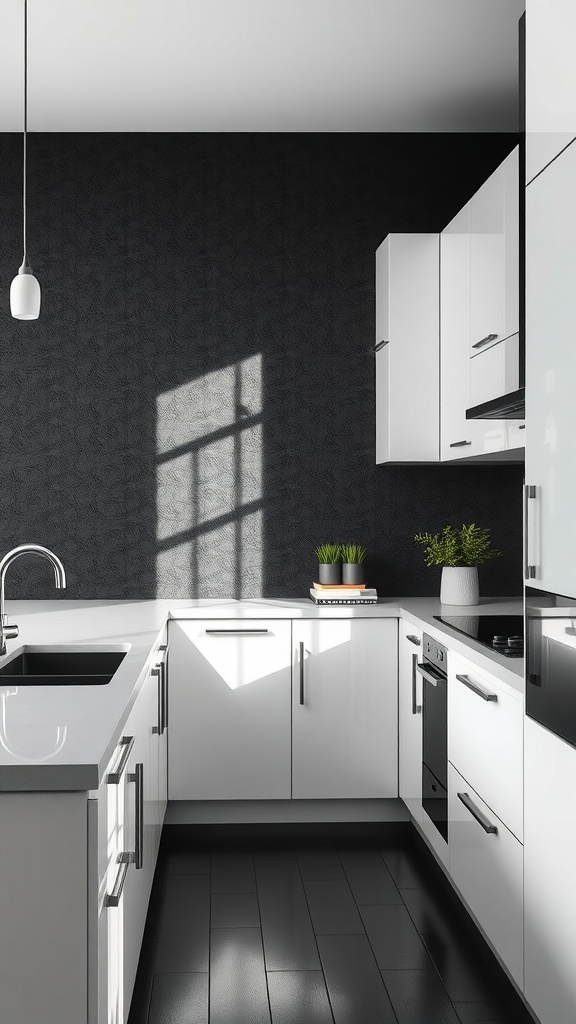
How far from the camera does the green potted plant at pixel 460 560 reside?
386 centimetres

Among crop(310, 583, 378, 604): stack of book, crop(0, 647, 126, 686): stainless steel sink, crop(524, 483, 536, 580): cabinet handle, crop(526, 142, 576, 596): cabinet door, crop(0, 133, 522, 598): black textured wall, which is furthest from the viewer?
crop(0, 133, 522, 598): black textured wall

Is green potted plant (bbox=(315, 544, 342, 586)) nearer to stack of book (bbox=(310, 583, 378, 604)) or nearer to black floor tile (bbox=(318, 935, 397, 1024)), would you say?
stack of book (bbox=(310, 583, 378, 604))

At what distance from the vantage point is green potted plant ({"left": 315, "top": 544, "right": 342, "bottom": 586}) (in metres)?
3.93

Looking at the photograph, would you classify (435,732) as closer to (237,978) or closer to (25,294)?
(237,978)

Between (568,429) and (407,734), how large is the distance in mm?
1992

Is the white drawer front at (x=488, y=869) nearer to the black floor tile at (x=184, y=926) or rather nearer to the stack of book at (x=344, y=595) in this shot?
the black floor tile at (x=184, y=926)

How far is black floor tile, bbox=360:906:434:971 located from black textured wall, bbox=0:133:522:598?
1.58 metres

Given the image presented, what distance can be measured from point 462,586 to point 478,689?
1.37m

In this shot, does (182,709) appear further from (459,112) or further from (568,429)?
(459,112)

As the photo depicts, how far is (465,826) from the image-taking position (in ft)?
8.82

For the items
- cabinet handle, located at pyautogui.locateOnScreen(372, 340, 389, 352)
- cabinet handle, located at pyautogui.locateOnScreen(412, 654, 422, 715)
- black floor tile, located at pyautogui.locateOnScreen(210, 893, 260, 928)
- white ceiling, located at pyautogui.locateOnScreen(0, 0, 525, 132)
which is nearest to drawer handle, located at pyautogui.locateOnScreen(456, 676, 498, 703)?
cabinet handle, located at pyautogui.locateOnScreen(412, 654, 422, 715)

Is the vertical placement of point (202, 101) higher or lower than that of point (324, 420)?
higher

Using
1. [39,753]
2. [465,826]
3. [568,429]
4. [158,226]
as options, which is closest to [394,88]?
[158,226]

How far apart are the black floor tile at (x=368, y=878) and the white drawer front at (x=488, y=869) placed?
0.31 meters
